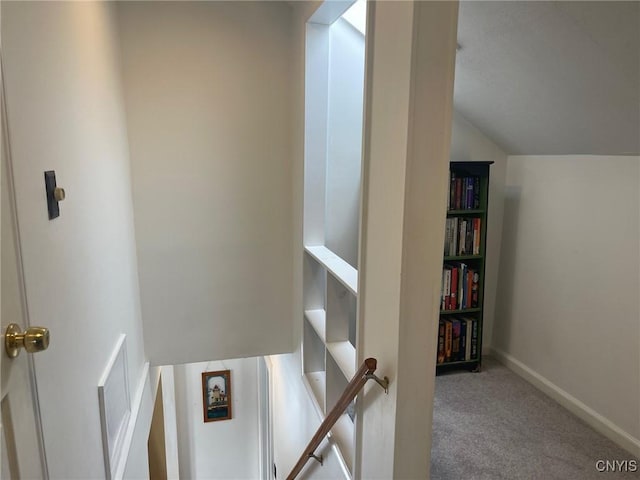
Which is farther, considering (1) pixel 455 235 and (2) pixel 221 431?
(2) pixel 221 431

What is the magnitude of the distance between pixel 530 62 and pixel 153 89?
189 centimetres

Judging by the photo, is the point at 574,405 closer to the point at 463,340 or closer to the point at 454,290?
the point at 463,340

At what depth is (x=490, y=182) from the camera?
10.5ft

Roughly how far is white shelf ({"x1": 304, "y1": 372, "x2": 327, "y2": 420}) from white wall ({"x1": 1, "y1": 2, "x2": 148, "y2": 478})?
990 millimetres

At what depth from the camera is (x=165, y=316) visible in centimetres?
270

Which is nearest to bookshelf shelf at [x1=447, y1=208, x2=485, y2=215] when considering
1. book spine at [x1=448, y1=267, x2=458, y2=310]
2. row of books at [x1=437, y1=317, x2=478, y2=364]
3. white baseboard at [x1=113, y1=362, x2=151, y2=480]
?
book spine at [x1=448, y1=267, x2=458, y2=310]

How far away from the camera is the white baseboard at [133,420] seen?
1909mm

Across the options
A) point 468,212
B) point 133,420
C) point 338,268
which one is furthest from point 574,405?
point 133,420

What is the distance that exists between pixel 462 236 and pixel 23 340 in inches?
103

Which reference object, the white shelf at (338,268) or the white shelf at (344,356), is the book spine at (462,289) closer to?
the white shelf at (338,268)

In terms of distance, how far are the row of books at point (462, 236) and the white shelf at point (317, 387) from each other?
3.88 ft

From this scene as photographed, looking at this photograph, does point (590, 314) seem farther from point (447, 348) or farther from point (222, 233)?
point (222, 233)

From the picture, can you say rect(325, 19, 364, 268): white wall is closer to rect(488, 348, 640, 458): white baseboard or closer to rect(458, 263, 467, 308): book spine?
rect(458, 263, 467, 308): book spine

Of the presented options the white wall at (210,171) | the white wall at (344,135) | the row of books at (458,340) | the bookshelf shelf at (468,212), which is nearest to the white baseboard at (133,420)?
the white wall at (210,171)
